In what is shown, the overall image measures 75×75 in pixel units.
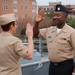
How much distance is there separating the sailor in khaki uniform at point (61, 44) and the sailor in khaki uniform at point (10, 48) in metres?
0.73

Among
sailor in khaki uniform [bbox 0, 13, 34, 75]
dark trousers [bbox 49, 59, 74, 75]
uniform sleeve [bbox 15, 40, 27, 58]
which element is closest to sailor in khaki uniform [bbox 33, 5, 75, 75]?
dark trousers [bbox 49, 59, 74, 75]

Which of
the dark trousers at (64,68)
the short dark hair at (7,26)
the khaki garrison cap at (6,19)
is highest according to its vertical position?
the khaki garrison cap at (6,19)

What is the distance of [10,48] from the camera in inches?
113

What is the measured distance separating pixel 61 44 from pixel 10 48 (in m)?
0.89

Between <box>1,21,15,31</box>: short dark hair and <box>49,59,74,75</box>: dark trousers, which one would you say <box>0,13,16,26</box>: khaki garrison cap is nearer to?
<box>1,21,15,31</box>: short dark hair

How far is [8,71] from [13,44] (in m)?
0.27

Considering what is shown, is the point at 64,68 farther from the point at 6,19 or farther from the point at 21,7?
the point at 21,7

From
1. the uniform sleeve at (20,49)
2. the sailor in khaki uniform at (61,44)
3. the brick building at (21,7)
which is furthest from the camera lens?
the brick building at (21,7)

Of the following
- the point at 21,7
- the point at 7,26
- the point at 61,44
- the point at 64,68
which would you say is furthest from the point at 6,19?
the point at 21,7

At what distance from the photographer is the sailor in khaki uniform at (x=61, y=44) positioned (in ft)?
11.8

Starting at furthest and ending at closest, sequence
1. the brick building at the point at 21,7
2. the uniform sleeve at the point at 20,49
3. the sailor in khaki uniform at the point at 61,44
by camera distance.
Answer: the brick building at the point at 21,7 → the sailor in khaki uniform at the point at 61,44 → the uniform sleeve at the point at 20,49

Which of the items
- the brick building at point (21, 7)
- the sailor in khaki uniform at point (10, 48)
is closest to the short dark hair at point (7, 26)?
the sailor in khaki uniform at point (10, 48)

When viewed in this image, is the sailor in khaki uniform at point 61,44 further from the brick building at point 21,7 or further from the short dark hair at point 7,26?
the brick building at point 21,7

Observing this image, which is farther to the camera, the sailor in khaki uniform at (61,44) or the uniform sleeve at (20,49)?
the sailor in khaki uniform at (61,44)
